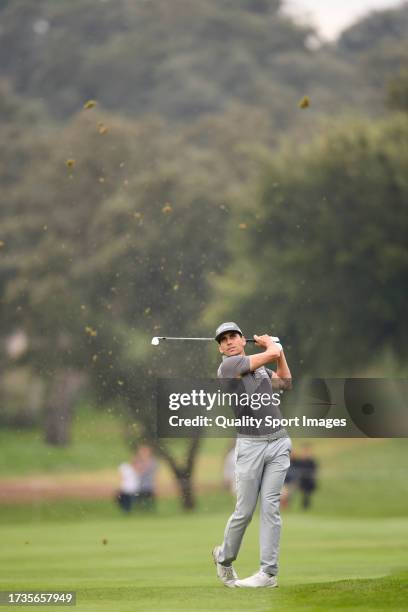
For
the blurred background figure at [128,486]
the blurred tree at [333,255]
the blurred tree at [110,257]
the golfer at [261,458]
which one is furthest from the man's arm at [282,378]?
the blurred tree at [333,255]

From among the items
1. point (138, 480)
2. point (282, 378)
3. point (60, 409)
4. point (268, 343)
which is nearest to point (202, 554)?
point (282, 378)

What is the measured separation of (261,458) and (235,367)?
2.04 ft

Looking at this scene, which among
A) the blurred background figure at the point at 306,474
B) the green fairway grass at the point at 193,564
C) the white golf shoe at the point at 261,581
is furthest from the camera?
the blurred background figure at the point at 306,474

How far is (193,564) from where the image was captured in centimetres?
1344

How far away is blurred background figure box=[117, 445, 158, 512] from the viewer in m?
27.5

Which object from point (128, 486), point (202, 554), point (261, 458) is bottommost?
point (128, 486)

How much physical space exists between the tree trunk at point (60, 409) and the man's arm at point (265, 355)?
3626 cm

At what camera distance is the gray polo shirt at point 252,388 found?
8.78m

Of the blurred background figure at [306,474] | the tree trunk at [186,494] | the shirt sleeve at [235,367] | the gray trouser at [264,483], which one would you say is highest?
the shirt sleeve at [235,367]

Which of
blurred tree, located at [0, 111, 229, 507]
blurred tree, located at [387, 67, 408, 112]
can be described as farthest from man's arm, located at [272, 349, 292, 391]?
blurred tree, located at [387, 67, 408, 112]

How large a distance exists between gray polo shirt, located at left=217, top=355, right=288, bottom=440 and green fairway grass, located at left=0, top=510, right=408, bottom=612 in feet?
3.36

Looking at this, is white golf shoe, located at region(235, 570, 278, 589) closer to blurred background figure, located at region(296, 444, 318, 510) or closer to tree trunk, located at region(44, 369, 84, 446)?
blurred background figure, located at region(296, 444, 318, 510)

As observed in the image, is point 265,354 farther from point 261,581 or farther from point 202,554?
point 202,554

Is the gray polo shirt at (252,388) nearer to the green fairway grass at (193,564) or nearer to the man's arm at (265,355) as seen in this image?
the man's arm at (265,355)
